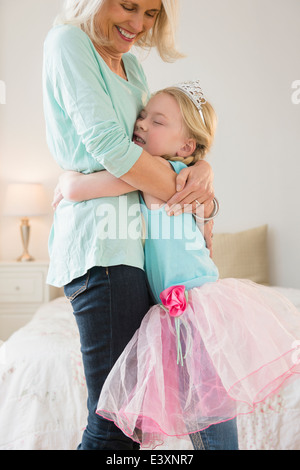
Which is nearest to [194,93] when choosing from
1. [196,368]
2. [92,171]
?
[92,171]

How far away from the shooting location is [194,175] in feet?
3.51

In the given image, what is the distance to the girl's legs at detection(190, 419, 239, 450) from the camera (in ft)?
3.27

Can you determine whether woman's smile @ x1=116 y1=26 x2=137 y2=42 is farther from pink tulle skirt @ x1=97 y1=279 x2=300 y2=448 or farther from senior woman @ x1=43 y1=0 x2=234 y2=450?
pink tulle skirt @ x1=97 y1=279 x2=300 y2=448

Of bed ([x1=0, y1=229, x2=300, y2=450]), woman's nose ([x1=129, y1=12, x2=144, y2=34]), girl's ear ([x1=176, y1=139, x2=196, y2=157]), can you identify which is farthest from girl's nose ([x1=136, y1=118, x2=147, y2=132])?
bed ([x1=0, y1=229, x2=300, y2=450])

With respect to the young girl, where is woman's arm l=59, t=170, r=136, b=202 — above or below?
above

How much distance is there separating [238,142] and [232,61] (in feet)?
1.96

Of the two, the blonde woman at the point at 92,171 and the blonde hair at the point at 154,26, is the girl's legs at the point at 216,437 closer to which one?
the blonde woman at the point at 92,171

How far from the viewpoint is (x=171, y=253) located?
104cm

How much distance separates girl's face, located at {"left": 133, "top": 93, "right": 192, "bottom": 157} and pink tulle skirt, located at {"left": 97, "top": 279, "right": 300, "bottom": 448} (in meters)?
0.37

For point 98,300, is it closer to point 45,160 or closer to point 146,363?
point 146,363

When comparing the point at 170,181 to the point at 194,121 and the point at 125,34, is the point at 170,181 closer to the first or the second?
the point at 194,121

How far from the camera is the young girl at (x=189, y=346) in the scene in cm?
94

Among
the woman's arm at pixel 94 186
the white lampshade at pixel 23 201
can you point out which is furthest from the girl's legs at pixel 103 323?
the white lampshade at pixel 23 201

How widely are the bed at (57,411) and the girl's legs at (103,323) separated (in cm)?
69
